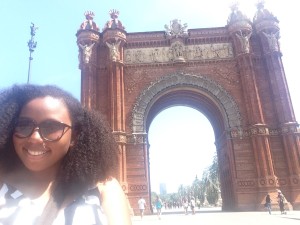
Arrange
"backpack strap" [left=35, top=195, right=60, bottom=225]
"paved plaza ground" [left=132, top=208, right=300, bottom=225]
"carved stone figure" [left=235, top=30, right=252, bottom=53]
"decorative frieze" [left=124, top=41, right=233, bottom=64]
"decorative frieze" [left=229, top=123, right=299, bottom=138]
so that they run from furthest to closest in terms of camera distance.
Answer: "decorative frieze" [left=124, top=41, right=233, bottom=64] < "carved stone figure" [left=235, top=30, right=252, bottom=53] < "decorative frieze" [left=229, top=123, right=299, bottom=138] < "paved plaza ground" [left=132, top=208, right=300, bottom=225] < "backpack strap" [left=35, top=195, right=60, bottom=225]

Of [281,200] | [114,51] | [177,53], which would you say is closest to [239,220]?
[281,200]

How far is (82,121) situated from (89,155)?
206mm

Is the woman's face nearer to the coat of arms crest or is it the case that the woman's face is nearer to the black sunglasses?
the black sunglasses

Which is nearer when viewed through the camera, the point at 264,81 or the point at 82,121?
the point at 82,121

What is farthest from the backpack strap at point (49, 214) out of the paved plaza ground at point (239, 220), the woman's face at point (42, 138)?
the paved plaza ground at point (239, 220)

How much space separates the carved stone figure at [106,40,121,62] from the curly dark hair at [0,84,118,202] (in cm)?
1906

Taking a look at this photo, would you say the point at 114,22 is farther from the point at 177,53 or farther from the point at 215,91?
the point at 215,91

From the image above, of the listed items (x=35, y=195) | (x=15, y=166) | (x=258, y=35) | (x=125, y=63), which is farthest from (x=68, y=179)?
(x=258, y=35)

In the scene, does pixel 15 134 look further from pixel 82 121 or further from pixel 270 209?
pixel 270 209

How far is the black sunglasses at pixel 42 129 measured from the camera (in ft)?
5.21

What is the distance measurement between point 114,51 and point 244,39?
8.65m

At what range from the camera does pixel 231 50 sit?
21.5 meters

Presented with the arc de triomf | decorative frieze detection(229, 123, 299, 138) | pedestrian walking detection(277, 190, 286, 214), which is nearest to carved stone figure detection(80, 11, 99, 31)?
the arc de triomf

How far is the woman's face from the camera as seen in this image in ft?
5.13
